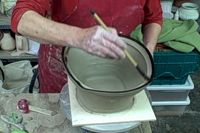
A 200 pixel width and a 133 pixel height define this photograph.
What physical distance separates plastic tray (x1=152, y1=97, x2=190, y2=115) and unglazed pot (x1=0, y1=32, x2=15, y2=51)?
3.60ft

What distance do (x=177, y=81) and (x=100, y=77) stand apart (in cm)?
142

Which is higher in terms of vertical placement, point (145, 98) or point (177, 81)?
point (145, 98)

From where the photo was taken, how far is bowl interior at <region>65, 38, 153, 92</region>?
3.43 feet

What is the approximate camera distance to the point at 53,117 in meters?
1.29

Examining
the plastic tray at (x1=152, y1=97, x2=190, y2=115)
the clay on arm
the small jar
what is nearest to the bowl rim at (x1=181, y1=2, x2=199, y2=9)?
the small jar

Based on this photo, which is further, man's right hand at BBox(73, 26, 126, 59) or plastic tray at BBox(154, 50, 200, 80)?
plastic tray at BBox(154, 50, 200, 80)

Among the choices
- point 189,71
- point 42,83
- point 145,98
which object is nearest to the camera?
point 145,98

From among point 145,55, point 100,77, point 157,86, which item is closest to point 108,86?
point 100,77

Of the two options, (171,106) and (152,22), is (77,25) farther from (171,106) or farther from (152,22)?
(171,106)

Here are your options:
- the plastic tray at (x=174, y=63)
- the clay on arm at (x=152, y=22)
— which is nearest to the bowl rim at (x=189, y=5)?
the plastic tray at (x=174, y=63)

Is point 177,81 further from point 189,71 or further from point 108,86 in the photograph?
point 108,86

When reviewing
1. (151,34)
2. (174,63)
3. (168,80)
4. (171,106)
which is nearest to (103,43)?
(151,34)

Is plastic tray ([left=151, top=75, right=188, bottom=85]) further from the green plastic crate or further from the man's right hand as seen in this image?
the man's right hand

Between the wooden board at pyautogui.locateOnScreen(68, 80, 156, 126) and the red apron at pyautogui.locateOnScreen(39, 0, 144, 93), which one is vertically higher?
the red apron at pyautogui.locateOnScreen(39, 0, 144, 93)
